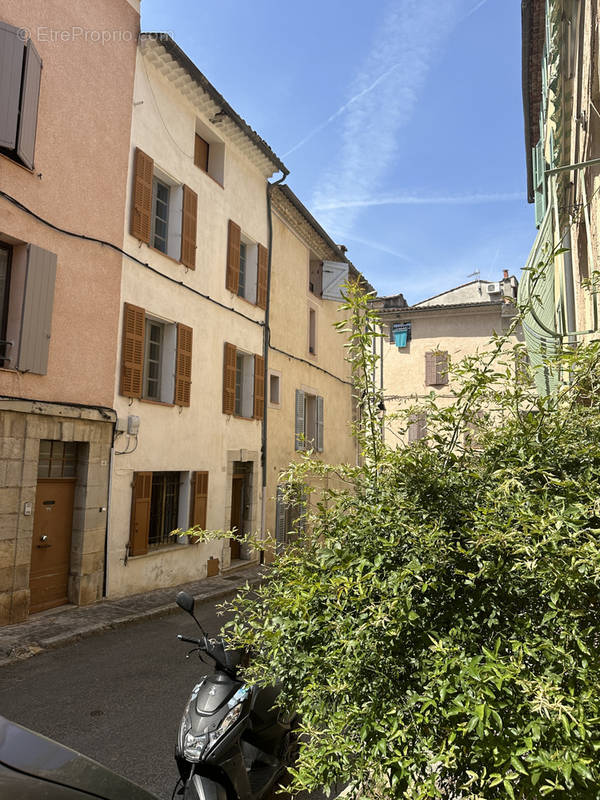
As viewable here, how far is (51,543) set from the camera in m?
8.42

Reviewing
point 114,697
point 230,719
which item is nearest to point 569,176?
point 230,719

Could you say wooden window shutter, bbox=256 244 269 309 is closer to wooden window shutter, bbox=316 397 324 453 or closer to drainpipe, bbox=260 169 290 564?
drainpipe, bbox=260 169 290 564

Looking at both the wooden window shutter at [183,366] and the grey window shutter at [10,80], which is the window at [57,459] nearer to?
the wooden window shutter at [183,366]

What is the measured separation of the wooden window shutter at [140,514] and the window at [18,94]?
5.27 m

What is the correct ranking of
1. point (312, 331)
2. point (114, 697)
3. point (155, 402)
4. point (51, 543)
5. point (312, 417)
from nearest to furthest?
point (114, 697), point (51, 543), point (155, 402), point (312, 417), point (312, 331)

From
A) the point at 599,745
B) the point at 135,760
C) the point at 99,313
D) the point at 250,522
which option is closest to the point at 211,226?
the point at 99,313

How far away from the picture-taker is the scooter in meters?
2.82

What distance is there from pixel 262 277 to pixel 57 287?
697cm

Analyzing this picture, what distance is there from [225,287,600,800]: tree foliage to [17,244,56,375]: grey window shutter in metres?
6.62

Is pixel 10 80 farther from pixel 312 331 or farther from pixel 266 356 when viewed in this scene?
pixel 312 331

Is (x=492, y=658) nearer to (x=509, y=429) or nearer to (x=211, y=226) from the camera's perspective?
(x=509, y=429)

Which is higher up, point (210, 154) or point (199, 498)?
point (210, 154)

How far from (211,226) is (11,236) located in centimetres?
560

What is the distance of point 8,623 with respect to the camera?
7387 mm
